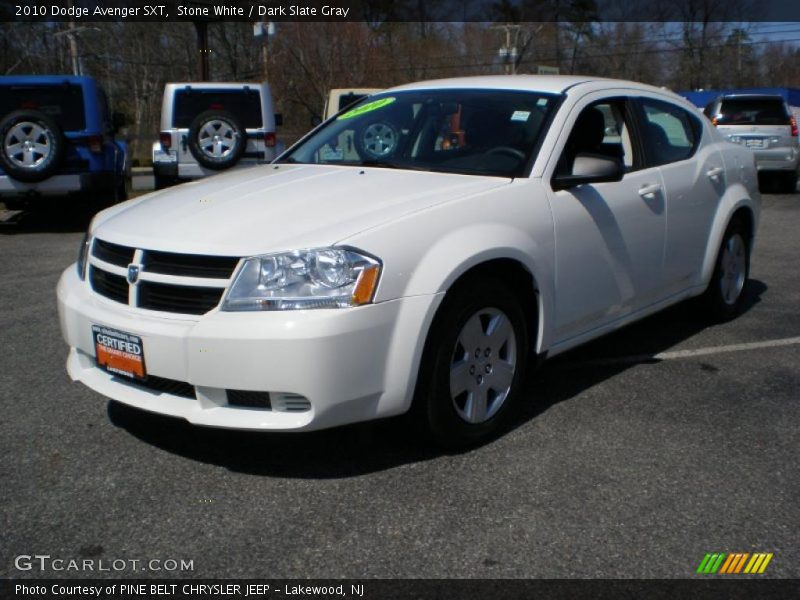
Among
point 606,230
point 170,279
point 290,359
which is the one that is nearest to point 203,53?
point 606,230

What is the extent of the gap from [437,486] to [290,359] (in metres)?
0.79

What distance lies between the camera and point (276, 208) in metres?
3.74

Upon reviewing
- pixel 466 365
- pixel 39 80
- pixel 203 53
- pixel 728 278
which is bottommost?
pixel 728 278

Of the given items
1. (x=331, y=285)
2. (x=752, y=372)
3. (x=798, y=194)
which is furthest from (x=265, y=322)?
(x=798, y=194)

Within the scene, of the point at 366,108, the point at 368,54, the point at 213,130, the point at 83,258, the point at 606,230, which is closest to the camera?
the point at 83,258

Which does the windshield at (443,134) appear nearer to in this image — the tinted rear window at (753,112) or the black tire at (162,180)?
the black tire at (162,180)

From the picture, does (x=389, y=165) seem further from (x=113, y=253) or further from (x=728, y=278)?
(x=728, y=278)

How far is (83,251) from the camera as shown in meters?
4.16

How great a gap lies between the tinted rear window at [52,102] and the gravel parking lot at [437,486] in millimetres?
6883

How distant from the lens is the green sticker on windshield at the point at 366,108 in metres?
5.12

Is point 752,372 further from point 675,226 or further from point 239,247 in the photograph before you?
point 239,247
